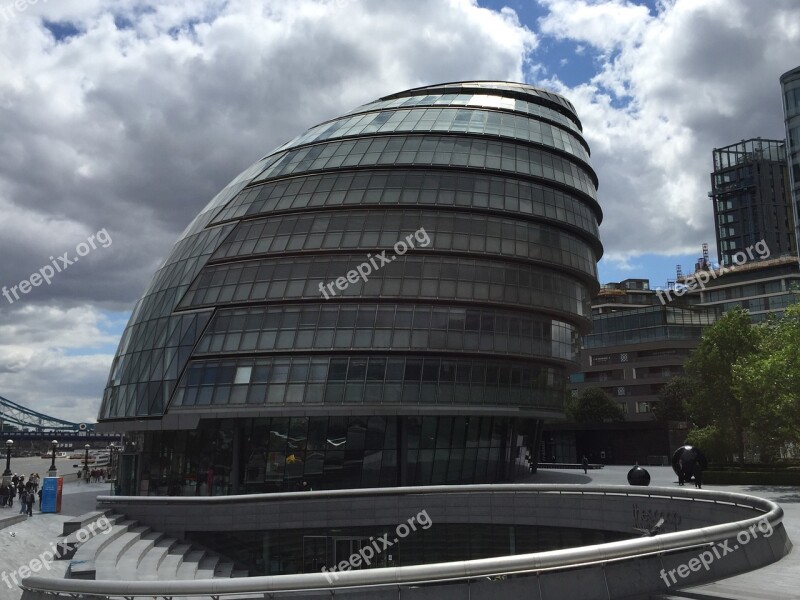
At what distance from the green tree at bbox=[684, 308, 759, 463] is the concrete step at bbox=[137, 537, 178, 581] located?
43.3 meters

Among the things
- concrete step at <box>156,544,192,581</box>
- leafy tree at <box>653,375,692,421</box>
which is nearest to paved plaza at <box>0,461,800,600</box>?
concrete step at <box>156,544,192,581</box>

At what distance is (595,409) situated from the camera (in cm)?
10219

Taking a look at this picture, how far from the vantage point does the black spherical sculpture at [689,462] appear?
3278 centimetres

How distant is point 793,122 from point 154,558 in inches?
3297

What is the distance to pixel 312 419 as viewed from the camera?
42500mm

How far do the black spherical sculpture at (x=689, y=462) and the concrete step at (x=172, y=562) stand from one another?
898 inches

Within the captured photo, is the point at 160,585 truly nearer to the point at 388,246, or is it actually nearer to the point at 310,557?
the point at 310,557

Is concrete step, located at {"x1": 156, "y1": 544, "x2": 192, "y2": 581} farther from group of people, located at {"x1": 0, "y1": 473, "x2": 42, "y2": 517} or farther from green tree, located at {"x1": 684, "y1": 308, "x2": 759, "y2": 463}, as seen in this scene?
green tree, located at {"x1": 684, "y1": 308, "x2": 759, "y2": 463}

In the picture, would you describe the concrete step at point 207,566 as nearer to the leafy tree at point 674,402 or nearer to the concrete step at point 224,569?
the concrete step at point 224,569

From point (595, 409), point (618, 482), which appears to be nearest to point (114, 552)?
point (618, 482)

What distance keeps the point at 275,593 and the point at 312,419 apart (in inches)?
1089

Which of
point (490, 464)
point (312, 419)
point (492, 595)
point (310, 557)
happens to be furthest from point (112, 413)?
point (492, 595)

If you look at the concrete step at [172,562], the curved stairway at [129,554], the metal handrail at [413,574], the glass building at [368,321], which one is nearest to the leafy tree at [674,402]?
the glass building at [368,321]

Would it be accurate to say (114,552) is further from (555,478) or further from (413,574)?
(555,478)
